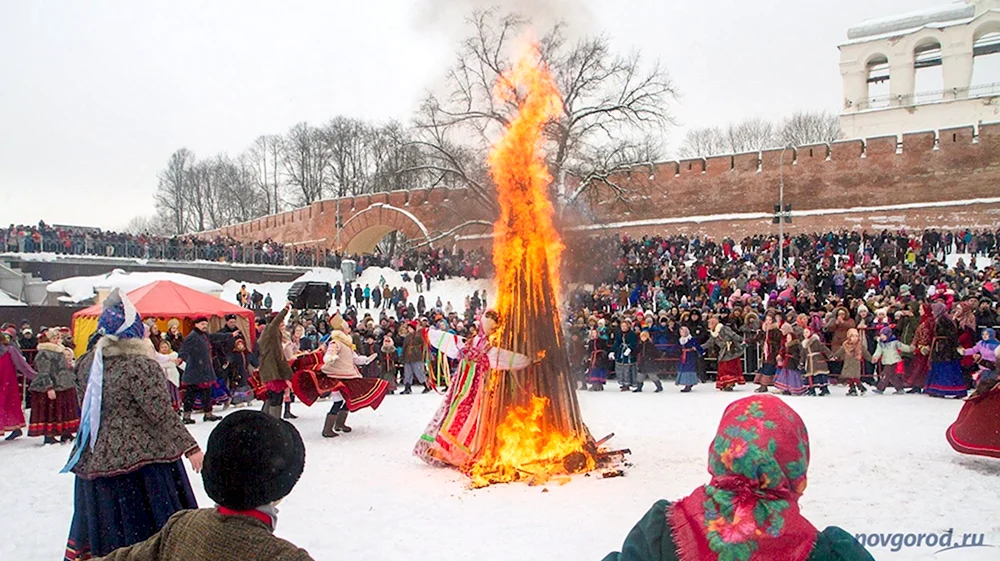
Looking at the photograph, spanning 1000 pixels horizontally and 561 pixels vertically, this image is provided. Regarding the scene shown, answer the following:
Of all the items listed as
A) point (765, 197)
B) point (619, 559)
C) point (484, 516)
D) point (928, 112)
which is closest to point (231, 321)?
point (484, 516)

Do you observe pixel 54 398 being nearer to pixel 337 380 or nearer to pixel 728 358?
pixel 337 380

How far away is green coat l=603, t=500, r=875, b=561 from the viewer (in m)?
1.91

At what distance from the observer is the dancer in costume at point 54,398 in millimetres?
9055

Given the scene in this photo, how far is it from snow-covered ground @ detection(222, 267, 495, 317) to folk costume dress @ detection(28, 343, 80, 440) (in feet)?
52.7

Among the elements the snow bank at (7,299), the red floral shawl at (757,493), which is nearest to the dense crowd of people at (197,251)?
the snow bank at (7,299)

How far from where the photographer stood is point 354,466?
7594mm

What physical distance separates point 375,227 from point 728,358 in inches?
1267

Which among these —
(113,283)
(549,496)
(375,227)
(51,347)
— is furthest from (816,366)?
(375,227)

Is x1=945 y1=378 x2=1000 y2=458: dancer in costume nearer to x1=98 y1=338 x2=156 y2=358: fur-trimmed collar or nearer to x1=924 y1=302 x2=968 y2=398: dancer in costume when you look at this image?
x1=924 y1=302 x2=968 y2=398: dancer in costume

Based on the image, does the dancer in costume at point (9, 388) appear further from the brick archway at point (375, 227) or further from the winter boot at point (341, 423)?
the brick archway at point (375, 227)

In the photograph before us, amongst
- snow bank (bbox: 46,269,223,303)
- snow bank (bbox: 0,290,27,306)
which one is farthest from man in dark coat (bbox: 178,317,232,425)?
snow bank (bbox: 0,290,27,306)

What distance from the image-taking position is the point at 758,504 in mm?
1935

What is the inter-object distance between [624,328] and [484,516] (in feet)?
29.1

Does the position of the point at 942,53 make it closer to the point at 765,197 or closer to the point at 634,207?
the point at 765,197
